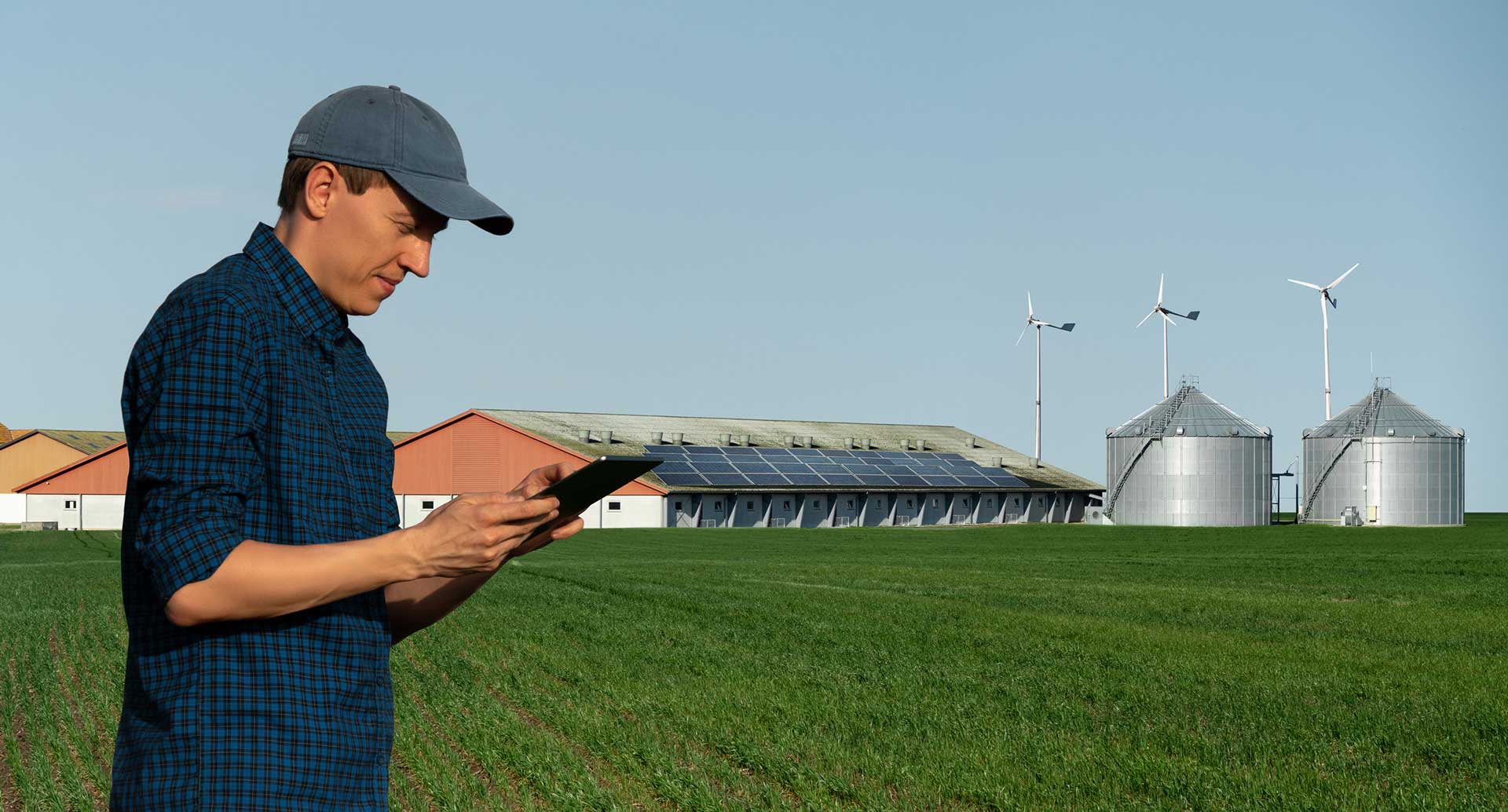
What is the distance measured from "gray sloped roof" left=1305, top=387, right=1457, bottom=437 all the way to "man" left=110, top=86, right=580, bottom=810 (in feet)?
280

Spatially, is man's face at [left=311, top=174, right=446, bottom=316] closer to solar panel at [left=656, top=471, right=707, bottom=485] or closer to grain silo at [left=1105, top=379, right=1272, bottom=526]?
solar panel at [left=656, top=471, right=707, bottom=485]

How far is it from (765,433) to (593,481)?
85.9 meters

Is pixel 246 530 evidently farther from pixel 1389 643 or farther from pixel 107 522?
pixel 107 522

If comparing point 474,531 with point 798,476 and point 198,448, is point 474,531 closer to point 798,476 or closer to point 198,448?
point 198,448

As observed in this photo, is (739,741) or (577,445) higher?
(577,445)

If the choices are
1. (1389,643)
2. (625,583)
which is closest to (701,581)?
(625,583)

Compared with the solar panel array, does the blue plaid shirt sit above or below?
below

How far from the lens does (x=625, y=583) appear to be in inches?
1142

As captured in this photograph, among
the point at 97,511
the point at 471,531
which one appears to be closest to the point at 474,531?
the point at 471,531

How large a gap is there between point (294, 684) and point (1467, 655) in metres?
16.8

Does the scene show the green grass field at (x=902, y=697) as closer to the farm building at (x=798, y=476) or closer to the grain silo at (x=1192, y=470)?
the farm building at (x=798, y=476)

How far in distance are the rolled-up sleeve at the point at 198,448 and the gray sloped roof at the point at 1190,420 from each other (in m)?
80.7

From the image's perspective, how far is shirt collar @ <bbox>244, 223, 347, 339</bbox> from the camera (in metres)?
2.62

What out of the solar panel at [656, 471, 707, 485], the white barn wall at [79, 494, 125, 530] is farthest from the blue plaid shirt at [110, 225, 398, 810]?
the white barn wall at [79, 494, 125, 530]
